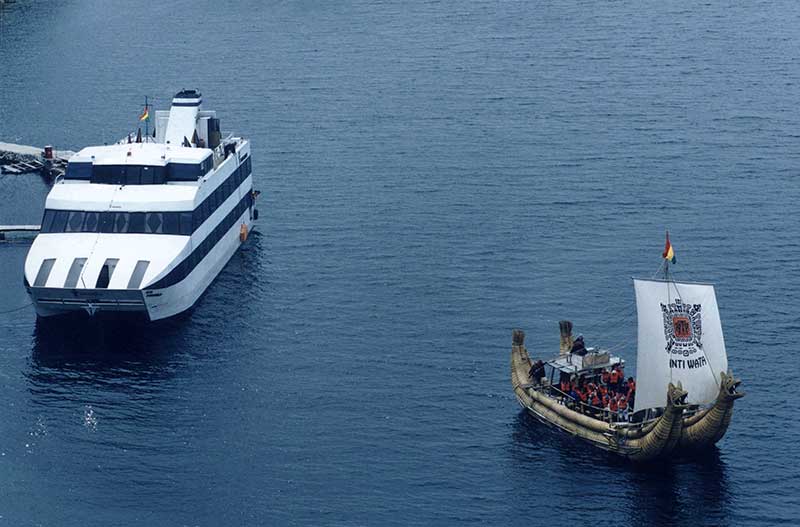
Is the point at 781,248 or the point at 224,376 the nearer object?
the point at 224,376

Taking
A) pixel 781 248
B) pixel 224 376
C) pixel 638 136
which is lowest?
pixel 224 376

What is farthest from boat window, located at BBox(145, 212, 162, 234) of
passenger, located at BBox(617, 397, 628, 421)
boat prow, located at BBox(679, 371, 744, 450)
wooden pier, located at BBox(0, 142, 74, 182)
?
boat prow, located at BBox(679, 371, 744, 450)

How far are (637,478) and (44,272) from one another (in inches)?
1855

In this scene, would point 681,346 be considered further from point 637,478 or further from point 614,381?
point 637,478

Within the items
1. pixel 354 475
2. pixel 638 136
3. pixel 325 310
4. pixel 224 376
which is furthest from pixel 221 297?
pixel 638 136

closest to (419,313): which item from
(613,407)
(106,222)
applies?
(613,407)

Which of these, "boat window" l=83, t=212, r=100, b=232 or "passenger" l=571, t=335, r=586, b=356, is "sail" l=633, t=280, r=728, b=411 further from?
"boat window" l=83, t=212, r=100, b=232

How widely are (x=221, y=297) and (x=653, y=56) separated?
336 feet

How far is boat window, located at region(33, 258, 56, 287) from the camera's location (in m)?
102

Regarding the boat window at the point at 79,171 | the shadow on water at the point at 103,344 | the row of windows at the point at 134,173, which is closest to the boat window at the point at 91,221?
the row of windows at the point at 134,173

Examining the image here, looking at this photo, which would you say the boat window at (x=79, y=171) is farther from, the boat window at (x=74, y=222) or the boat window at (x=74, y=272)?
the boat window at (x=74, y=272)

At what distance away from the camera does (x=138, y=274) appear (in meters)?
103

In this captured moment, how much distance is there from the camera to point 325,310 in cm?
10781

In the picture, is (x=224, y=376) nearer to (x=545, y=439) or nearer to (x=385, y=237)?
(x=545, y=439)
